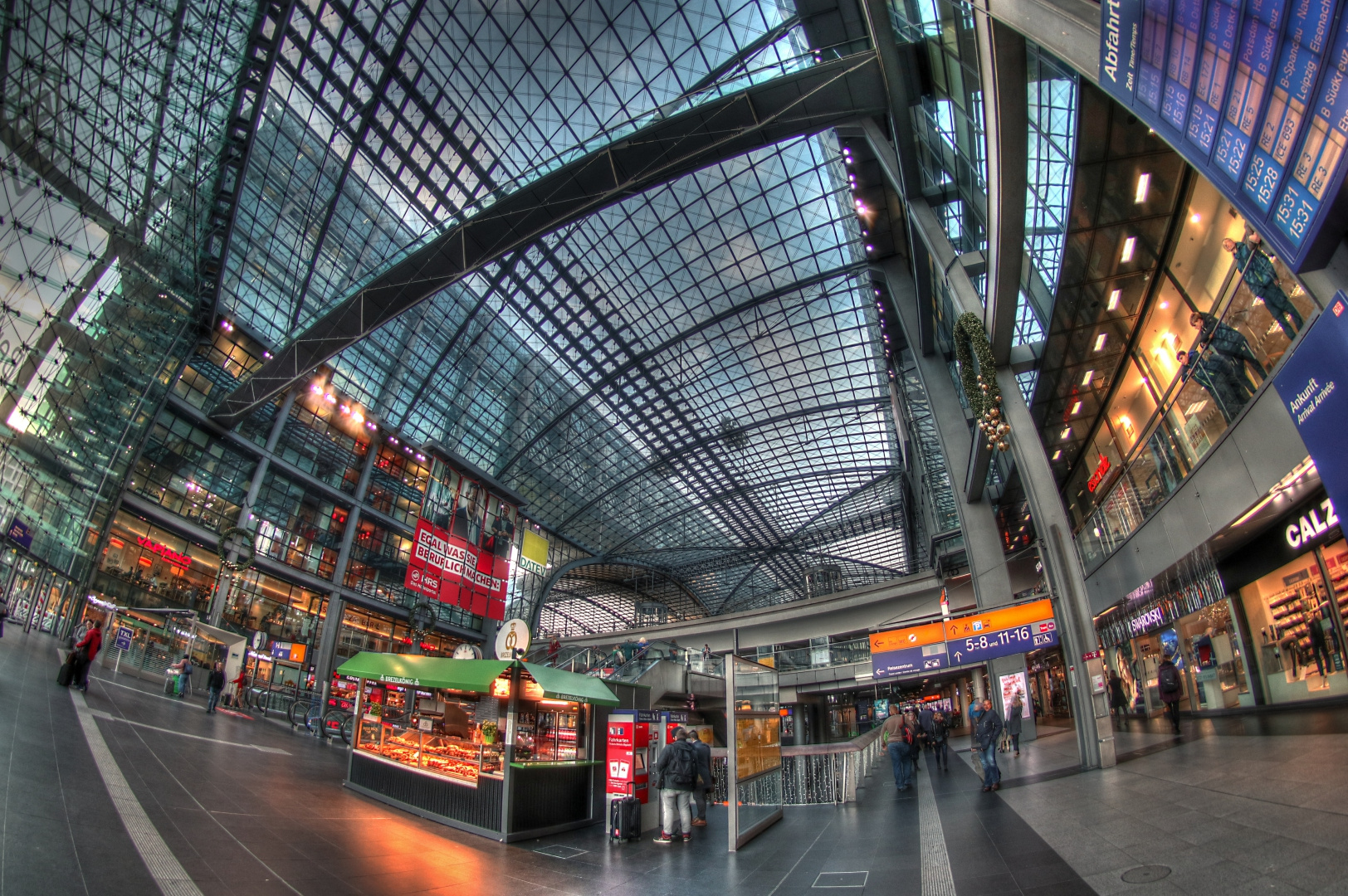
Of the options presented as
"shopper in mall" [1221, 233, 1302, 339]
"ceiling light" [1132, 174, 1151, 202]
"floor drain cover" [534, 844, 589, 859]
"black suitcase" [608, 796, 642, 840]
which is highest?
"ceiling light" [1132, 174, 1151, 202]

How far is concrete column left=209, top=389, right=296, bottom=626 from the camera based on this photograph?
30266 millimetres

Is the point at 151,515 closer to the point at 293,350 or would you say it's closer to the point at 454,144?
the point at 293,350

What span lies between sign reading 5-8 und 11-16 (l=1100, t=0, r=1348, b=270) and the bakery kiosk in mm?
11189

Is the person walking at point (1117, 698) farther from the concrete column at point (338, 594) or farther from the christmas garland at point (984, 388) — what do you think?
the concrete column at point (338, 594)

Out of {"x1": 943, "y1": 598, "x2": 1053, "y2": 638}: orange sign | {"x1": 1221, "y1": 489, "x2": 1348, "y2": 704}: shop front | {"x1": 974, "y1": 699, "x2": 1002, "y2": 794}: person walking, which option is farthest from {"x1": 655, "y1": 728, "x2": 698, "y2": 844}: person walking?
{"x1": 1221, "y1": 489, "x2": 1348, "y2": 704}: shop front

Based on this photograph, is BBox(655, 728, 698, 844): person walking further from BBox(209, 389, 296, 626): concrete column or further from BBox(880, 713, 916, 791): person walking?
BBox(209, 389, 296, 626): concrete column

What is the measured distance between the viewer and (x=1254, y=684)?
516 inches

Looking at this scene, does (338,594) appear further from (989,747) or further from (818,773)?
(989,747)

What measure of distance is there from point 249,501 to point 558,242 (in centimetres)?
2314

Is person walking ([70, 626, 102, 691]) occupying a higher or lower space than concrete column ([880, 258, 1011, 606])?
lower

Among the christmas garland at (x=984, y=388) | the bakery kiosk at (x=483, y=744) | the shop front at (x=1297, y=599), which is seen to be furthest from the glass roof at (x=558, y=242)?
the shop front at (x=1297, y=599)

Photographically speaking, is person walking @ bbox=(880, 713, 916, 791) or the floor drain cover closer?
the floor drain cover

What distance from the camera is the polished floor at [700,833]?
469 centimetres

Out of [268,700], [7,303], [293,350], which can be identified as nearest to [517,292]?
[293,350]
